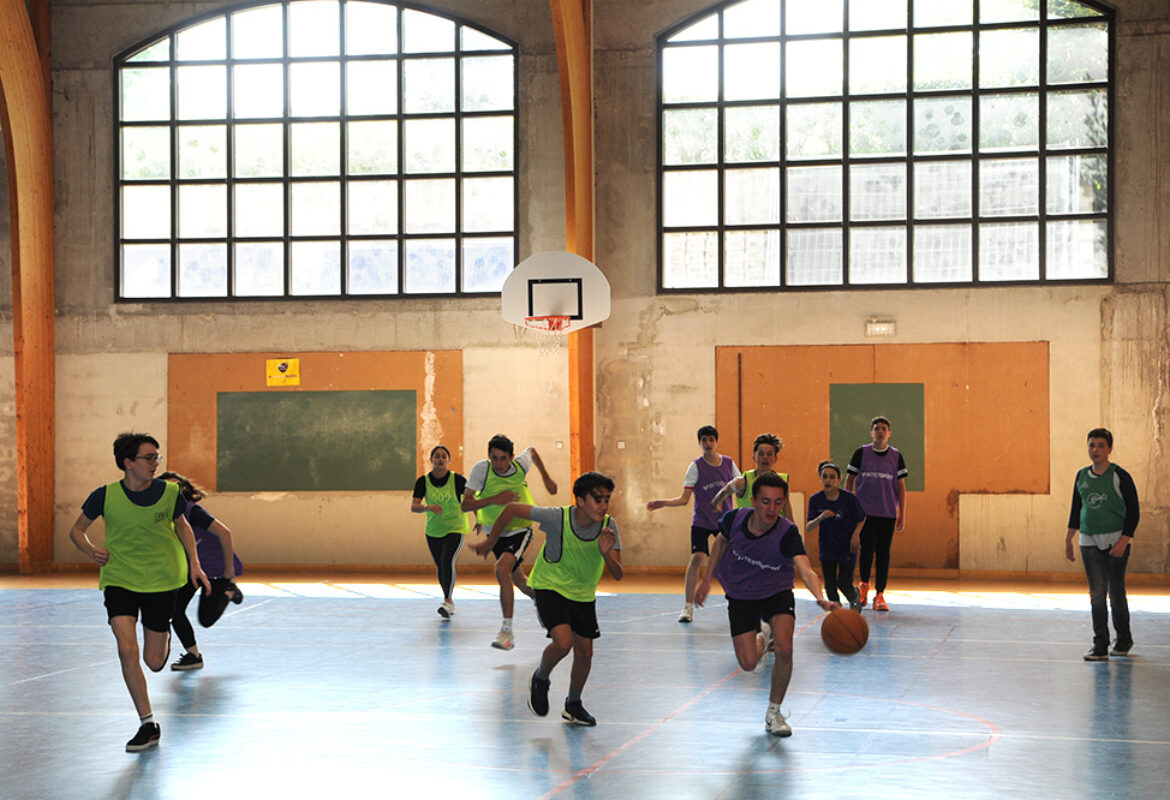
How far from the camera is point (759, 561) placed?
767 cm

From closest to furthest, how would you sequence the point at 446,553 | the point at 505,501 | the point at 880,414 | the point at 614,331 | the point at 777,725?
the point at 777,725 < the point at 505,501 < the point at 446,553 < the point at 880,414 < the point at 614,331

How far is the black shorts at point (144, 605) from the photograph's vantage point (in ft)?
24.8

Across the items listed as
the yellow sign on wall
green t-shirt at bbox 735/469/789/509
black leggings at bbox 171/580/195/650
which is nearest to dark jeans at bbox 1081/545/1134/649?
green t-shirt at bbox 735/469/789/509

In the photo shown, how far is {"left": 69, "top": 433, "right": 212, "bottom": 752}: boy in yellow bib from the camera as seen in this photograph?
24.5 ft

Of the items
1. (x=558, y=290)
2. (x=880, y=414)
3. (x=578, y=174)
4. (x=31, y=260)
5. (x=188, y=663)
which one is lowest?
(x=188, y=663)

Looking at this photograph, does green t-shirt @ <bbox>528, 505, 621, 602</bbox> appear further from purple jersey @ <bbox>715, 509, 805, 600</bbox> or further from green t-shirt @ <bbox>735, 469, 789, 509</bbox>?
green t-shirt @ <bbox>735, 469, 789, 509</bbox>

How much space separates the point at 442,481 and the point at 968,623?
5.52 m

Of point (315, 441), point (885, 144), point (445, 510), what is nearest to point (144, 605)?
point (445, 510)

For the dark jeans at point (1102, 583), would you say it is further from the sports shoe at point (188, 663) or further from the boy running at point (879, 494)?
the sports shoe at point (188, 663)

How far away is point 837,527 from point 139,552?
7.44m

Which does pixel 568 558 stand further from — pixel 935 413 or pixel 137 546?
pixel 935 413

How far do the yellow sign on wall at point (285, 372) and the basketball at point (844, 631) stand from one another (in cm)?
1223

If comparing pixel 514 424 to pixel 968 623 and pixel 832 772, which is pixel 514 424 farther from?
pixel 832 772

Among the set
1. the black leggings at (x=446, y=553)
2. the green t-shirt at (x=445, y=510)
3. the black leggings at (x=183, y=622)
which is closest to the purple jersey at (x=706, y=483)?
the green t-shirt at (x=445, y=510)
